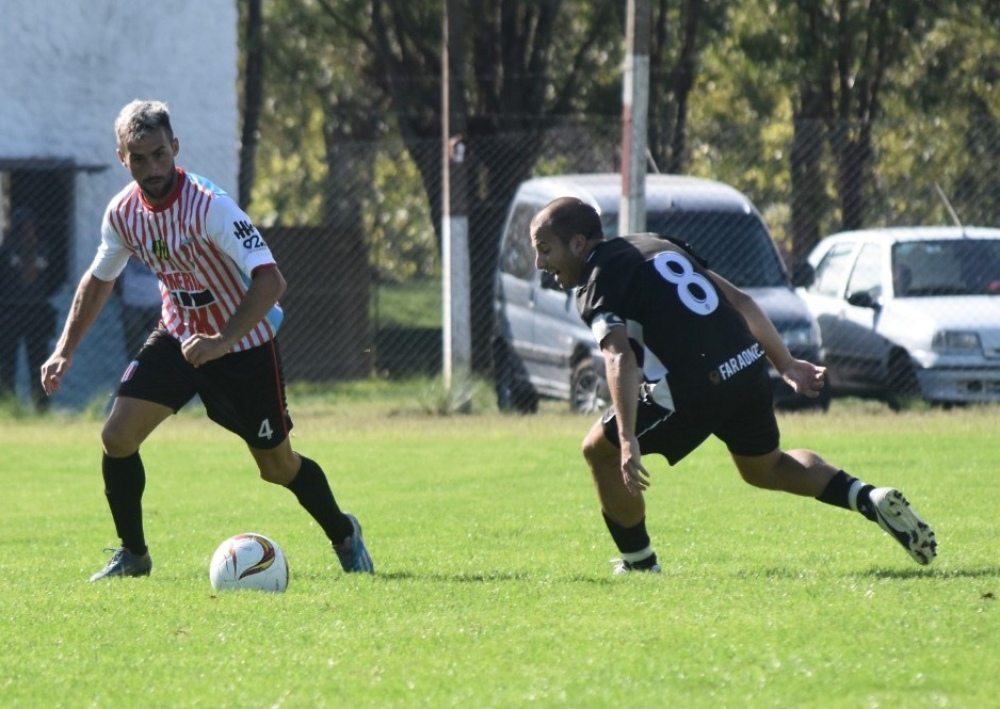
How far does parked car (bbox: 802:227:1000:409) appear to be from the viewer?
16.1 meters

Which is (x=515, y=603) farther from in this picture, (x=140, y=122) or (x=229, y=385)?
(x=140, y=122)

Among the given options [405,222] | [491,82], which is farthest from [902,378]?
[491,82]

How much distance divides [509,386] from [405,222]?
249 inches

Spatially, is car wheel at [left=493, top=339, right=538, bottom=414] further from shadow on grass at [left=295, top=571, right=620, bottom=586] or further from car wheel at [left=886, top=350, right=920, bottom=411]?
shadow on grass at [left=295, top=571, right=620, bottom=586]

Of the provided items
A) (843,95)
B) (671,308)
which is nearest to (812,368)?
(671,308)

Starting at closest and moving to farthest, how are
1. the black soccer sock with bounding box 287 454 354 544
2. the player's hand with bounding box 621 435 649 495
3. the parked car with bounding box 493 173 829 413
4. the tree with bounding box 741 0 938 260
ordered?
1. the player's hand with bounding box 621 435 649 495
2. the black soccer sock with bounding box 287 454 354 544
3. the parked car with bounding box 493 173 829 413
4. the tree with bounding box 741 0 938 260

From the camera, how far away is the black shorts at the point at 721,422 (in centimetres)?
708

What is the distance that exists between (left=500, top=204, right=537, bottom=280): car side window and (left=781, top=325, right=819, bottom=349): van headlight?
7.91 ft

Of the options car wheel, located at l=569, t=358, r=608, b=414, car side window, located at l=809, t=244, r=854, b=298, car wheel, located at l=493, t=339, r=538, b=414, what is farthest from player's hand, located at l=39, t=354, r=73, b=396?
car side window, located at l=809, t=244, r=854, b=298

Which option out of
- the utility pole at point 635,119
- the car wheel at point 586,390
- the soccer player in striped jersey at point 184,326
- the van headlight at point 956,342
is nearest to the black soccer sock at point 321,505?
the soccer player in striped jersey at point 184,326

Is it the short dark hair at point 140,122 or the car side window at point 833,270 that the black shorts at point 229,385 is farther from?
the car side window at point 833,270

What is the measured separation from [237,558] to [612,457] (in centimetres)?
152

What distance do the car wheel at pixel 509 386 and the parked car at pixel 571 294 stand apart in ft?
0.07

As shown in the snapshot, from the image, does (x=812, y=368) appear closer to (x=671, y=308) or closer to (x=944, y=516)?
(x=671, y=308)
